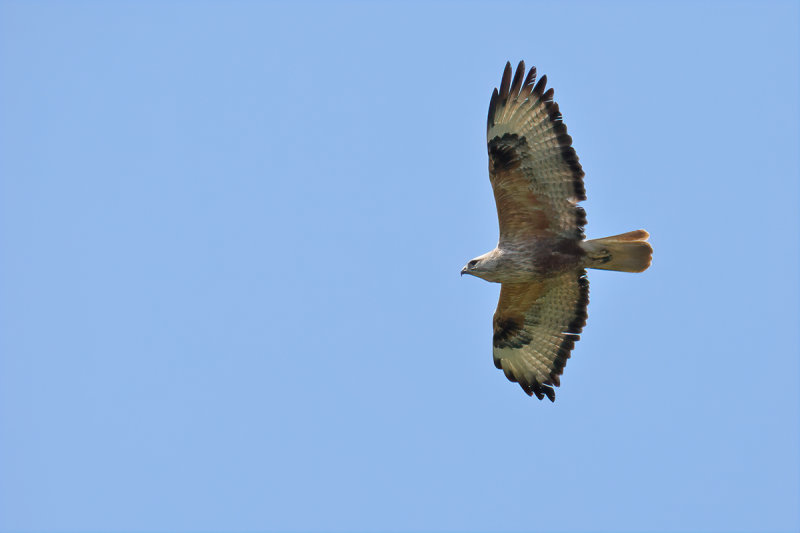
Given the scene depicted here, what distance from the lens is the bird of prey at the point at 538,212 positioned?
10812 millimetres

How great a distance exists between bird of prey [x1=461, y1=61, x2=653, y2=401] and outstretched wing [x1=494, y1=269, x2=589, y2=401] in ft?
0.06

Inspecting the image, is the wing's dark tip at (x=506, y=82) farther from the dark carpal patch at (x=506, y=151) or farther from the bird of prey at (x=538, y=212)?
the dark carpal patch at (x=506, y=151)

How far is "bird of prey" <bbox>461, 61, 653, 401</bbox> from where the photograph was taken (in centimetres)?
1081

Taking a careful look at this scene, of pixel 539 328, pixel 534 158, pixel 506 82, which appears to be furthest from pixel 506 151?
pixel 539 328

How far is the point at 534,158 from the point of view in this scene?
1086cm

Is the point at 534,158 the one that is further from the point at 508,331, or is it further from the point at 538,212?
the point at 508,331

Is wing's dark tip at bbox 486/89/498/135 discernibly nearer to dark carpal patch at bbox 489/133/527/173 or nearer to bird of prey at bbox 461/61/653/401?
bird of prey at bbox 461/61/653/401

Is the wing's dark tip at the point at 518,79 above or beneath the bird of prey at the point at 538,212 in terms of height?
above

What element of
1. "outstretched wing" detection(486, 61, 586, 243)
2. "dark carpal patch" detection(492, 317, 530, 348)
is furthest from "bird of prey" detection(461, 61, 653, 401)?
"dark carpal patch" detection(492, 317, 530, 348)

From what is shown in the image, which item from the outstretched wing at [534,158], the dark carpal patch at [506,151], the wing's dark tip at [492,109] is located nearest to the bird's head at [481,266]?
the outstretched wing at [534,158]

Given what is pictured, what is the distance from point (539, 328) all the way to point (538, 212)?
5.38 feet

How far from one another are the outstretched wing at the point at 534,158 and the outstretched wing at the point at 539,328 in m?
0.89

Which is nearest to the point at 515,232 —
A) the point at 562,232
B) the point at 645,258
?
the point at 562,232

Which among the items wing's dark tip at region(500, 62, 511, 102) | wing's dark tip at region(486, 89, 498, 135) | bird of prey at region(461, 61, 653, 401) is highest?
wing's dark tip at region(500, 62, 511, 102)
